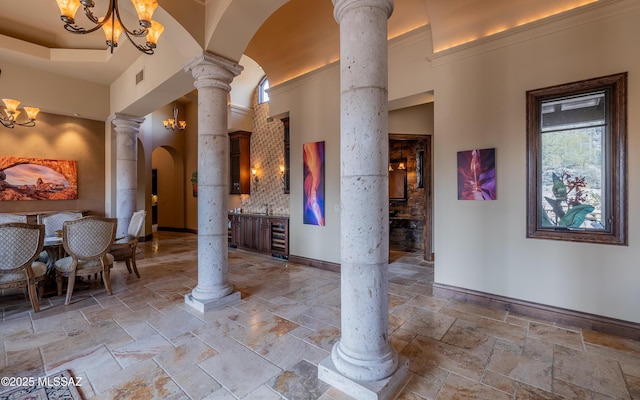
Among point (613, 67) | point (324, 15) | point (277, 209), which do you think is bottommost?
point (277, 209)

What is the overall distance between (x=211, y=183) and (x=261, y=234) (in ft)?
11.0

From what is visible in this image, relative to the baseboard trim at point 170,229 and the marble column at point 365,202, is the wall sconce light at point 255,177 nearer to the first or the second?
the baseboard trim at point 170,229

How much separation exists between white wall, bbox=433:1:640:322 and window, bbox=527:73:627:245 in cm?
8

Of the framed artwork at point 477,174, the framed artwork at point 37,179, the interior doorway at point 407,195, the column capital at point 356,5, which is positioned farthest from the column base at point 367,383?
the framed artwork at point 37,179

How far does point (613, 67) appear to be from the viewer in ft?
9.52

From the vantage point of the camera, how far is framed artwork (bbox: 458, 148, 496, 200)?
3.59 meters

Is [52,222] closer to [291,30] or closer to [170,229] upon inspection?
[291,30]

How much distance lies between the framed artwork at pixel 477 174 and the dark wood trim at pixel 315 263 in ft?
8.31

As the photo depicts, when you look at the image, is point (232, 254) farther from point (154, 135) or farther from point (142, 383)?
point (154, 135)

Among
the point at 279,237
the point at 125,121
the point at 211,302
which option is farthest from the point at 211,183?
the point at 125,121

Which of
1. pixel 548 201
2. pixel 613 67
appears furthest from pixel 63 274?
pixel 613 67

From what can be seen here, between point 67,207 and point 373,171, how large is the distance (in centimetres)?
824

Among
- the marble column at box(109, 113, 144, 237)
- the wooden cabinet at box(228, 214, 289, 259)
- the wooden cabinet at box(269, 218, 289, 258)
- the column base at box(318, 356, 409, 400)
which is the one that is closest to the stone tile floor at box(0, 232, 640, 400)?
the column base at box(318, 356, 409, 400)

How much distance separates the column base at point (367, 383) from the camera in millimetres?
1896
